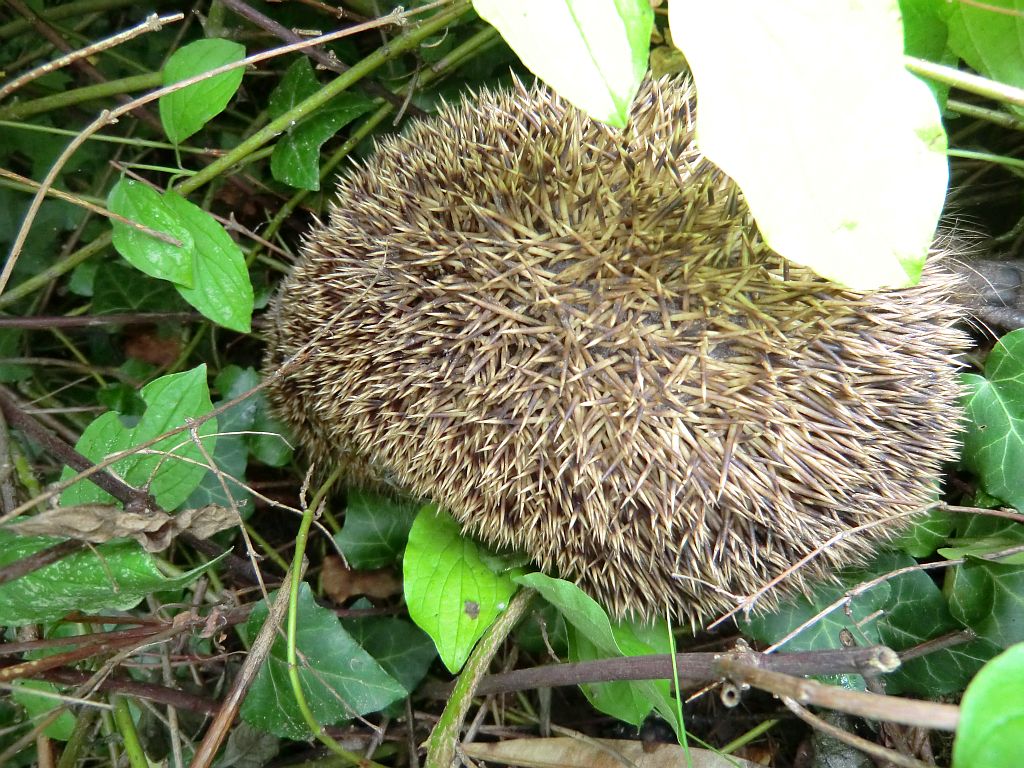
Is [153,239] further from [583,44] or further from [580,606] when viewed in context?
[580,606]

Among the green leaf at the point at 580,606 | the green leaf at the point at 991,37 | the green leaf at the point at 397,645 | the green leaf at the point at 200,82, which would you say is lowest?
the green leaf at the point at 397,645

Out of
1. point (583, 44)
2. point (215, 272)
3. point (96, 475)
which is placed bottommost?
point (96, 475)

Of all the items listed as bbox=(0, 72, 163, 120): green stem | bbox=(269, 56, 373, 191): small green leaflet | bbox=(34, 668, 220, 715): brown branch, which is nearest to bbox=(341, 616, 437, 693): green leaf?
bbox=(34, 668, 220, 715): brown branch

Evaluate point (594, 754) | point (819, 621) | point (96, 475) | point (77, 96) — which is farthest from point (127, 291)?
point (819, 621)

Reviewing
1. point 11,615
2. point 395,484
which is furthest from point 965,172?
point 11,615

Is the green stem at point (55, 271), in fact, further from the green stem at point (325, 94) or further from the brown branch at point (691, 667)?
the brown branch at point (691, 667)

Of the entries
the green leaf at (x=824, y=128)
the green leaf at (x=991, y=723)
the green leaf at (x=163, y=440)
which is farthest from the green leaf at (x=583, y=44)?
the green leaf at (x=163, y=440)
